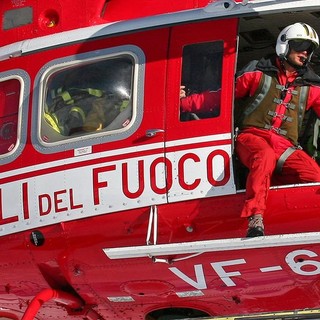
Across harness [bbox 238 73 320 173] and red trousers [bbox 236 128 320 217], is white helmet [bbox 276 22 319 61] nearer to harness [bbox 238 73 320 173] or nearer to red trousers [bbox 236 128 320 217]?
harness [bbox 238 73 320 173]

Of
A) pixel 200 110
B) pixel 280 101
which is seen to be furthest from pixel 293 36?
pixel 200 110

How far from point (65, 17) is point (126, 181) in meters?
1.54

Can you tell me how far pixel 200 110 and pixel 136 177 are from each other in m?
0.67

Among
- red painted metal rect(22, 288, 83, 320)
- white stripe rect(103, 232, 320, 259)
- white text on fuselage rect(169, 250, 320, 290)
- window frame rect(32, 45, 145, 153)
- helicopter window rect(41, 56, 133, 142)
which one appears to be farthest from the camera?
red painted metal rect(22, 288, 83, 320)

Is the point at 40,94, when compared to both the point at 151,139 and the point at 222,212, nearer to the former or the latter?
the point at 151,139

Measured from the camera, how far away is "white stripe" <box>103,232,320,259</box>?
20.6ft

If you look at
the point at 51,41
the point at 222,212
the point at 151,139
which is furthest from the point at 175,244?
the point at 51,41

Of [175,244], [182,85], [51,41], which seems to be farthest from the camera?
[51,41]

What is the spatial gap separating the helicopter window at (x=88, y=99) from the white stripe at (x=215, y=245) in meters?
0.98

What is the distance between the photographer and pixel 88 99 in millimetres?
7414

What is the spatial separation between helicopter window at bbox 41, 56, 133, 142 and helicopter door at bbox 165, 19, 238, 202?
383 millimetres

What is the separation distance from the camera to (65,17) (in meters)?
7.70

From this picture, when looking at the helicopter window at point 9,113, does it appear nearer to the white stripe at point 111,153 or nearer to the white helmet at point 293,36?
the white stripe at point 111,153

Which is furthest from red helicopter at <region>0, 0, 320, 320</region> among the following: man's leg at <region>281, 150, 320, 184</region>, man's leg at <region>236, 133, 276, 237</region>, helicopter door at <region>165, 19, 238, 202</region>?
man's leg at <region>281, 150, 320, 184</region>
